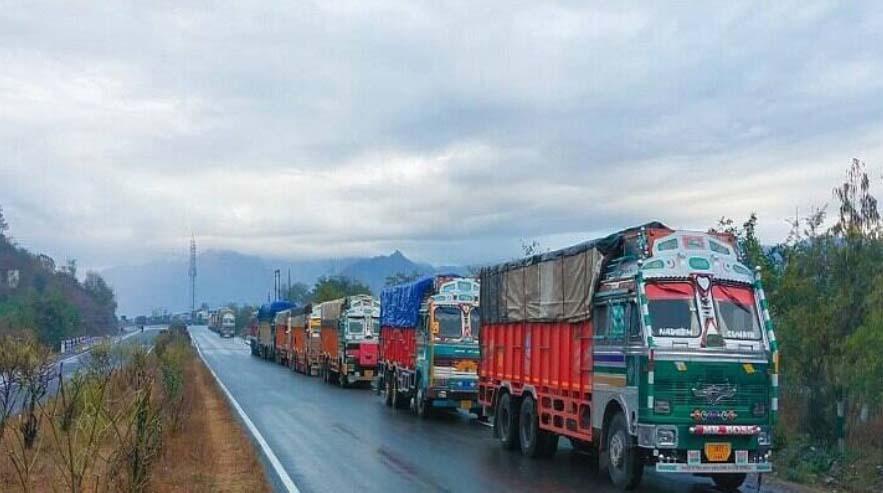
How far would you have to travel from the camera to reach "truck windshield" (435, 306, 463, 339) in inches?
989

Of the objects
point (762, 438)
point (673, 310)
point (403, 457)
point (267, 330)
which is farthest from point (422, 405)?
point (267, 330)

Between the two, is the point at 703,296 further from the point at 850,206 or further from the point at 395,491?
the point at 850,206

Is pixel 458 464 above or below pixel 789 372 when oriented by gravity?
below

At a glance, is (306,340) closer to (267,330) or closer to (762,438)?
(267,330)

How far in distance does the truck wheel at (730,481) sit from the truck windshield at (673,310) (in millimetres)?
2218

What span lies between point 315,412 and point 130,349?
17.8 ft

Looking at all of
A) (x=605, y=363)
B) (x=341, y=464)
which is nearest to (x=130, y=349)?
(x=341, y=464)

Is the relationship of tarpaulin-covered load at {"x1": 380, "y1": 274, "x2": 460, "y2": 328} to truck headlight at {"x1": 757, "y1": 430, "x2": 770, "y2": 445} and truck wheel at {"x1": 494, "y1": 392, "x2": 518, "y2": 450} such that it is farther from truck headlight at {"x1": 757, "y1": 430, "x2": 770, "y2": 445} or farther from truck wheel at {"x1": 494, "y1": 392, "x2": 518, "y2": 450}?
truck headlight at {"x1": 757, "y1": 430, "x2": 770, "y2": 445}

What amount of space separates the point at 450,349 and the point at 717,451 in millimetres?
12272

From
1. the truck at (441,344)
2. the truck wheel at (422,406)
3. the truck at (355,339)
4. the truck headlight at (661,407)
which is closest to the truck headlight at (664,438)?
the truck headlight at (661,407)

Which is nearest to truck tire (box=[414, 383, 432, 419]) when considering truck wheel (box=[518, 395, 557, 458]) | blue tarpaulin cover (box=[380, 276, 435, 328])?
blue tarpaulin cover (box=[380, 276, 435, 328])

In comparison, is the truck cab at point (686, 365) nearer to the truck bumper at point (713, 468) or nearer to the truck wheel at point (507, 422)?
the truck bumper at point (713, 468)

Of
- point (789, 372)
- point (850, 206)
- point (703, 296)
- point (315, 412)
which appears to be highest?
point (850, 206)

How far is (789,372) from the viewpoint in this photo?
1783 centimetres
